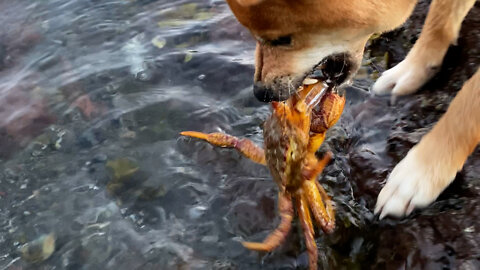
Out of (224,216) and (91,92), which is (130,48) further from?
(224,216)

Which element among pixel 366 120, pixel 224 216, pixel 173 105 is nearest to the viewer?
pixel 224 216

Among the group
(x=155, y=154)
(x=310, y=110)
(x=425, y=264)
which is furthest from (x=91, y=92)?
(x=425, y=264)

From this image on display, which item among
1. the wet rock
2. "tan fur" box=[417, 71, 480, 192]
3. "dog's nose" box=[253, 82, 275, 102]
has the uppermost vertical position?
"dog's nose" box=[253, 82, 275, 102]

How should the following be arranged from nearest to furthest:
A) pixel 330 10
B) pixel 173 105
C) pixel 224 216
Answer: pixel 330 10
pixel 224 216
pixel 173 105

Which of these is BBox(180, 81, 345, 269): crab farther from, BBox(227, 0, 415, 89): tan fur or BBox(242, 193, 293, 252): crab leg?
BBox(227, 0, 415, 89): tan fur

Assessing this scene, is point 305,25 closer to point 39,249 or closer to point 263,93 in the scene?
point 263,93

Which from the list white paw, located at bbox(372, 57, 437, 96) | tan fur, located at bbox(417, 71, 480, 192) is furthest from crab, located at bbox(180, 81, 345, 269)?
white paw, located at bbox(372, 57, 437, 96)

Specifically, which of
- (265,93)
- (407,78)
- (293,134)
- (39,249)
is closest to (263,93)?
(265,93)

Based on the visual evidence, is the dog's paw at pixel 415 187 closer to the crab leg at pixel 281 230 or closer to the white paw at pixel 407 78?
the crab leg at pixel 281 230
